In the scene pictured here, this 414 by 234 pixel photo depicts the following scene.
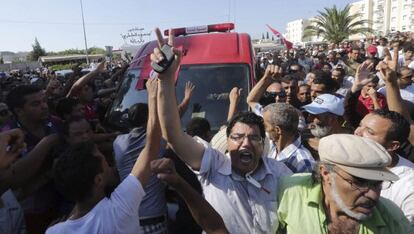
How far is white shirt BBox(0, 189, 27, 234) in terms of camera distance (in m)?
2.35

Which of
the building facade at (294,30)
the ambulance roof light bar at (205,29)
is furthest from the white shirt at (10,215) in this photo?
the building facade at (294,30)

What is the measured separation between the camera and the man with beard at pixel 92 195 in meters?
1.82

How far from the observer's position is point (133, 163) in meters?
2.68

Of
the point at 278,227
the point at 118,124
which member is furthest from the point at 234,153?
the point at 118,124

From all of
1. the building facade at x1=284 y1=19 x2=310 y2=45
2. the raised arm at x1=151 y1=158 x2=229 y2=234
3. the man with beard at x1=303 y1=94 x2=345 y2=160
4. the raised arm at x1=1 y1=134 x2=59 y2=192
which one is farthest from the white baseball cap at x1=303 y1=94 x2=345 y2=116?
the building facade at x1=284 y1=19 x2=310 y2=45

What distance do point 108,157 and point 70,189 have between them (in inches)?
65.2

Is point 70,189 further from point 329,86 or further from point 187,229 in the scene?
point 329,86

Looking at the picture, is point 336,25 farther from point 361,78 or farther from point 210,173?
point 210,173

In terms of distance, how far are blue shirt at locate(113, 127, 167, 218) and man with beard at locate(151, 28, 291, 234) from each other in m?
0.46

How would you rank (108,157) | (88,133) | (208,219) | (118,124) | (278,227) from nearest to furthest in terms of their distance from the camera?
(208,219) < (278,227) < (88,133) < (108,157) < (118,124)

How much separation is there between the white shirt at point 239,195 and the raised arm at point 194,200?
237mm

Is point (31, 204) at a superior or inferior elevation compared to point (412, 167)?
inferior

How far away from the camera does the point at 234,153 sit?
7.50 ft

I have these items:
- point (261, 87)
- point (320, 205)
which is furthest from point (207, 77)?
point (320, 205)
